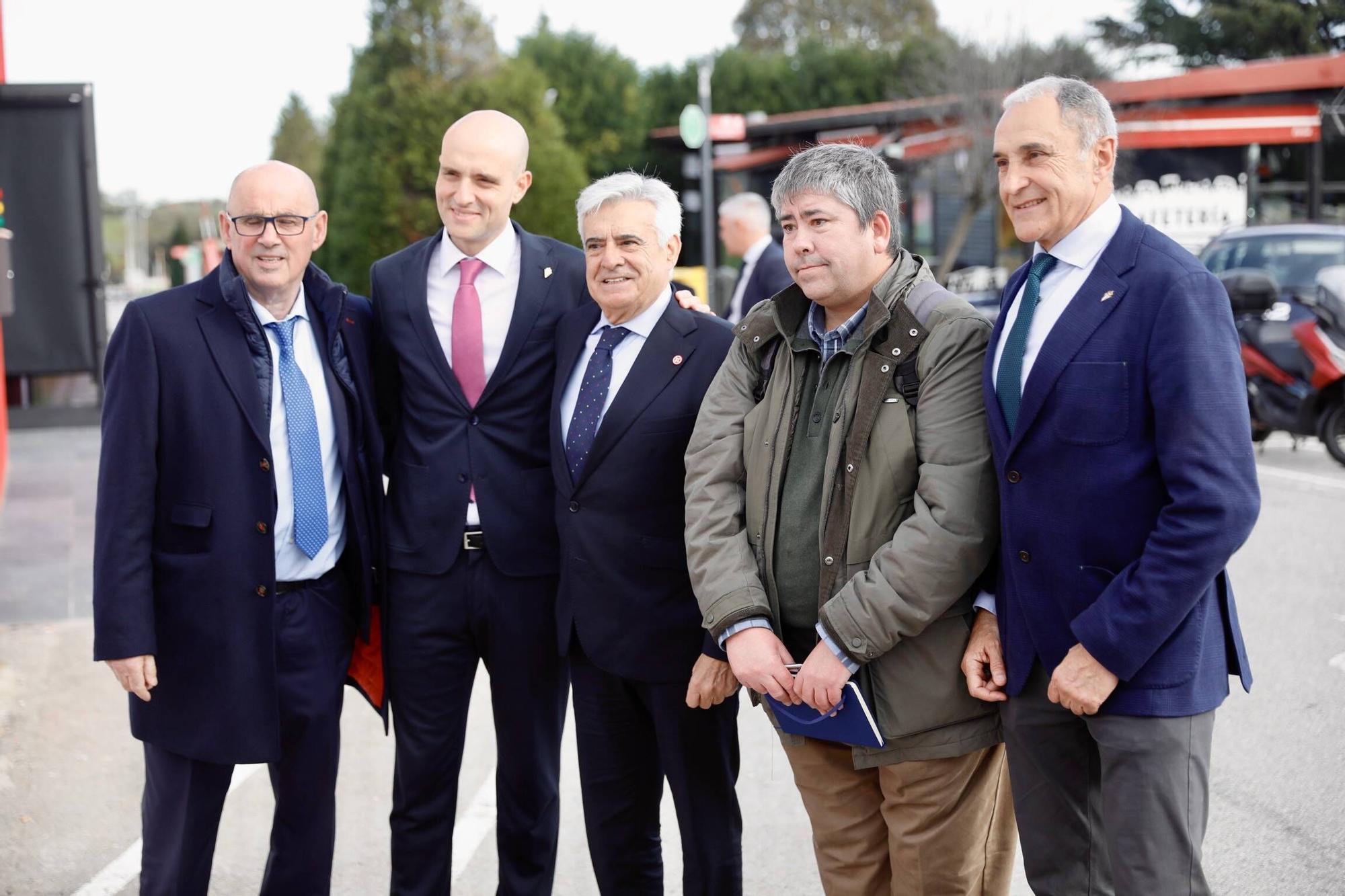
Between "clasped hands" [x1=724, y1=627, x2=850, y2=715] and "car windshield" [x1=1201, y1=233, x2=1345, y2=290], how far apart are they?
32.4 ft

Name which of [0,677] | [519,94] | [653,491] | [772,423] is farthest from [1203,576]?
[519,94]

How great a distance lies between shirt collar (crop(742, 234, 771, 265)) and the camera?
8.95 m

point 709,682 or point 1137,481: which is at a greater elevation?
point 1137,481

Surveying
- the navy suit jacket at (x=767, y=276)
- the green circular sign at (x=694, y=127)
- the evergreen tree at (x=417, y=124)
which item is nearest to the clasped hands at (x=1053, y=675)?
the navy suit jacket at (x=767, y=276)

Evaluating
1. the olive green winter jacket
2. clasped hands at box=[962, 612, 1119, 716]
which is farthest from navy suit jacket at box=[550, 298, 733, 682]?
clasped hands at box=[962, 612, 1119, 716]

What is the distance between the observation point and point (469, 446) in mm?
3422

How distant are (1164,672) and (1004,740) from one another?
455mm

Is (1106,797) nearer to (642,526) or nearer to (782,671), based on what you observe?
(782,671)

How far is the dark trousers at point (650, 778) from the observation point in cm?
322

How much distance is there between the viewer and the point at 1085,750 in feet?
8.69

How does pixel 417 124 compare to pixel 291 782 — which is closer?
pixel 291 782

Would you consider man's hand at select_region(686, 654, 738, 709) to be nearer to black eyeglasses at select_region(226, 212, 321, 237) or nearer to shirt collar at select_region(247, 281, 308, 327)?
shirt collar at select_region(247, 281, 308, 327)

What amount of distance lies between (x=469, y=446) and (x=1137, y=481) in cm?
174

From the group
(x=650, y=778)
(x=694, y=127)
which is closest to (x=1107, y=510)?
(x=650, y=778)
